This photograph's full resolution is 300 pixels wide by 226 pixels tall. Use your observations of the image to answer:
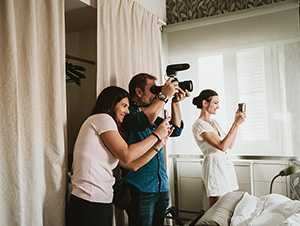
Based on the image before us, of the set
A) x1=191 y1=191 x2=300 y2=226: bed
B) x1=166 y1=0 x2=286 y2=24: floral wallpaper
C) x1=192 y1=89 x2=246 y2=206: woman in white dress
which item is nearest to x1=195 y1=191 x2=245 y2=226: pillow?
x1=191 y1=191 x2=300 y2=226: bed

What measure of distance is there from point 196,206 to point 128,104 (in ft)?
5.78

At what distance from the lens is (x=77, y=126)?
8.21 ft

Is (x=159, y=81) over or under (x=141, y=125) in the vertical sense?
over

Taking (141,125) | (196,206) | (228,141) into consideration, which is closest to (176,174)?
(196,206)

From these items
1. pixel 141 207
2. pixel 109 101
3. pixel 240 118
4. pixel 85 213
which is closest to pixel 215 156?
pixel 240 118

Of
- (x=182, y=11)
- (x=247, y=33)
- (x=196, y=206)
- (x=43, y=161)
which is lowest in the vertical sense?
(x=196, y=206)

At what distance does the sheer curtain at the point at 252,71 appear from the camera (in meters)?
2.55

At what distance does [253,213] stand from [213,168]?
2.80 feet

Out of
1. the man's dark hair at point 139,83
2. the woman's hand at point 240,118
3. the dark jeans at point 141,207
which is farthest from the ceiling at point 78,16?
the woman's hand at point 240,118

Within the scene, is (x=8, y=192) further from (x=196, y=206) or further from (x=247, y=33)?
(x=247, y=33)

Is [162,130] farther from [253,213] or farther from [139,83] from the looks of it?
[253,213]

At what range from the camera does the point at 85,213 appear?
1408mm

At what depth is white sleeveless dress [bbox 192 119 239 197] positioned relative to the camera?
92.1 inches

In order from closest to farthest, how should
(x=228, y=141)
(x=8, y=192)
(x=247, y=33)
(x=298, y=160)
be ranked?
(x=8, y=192)
(x=228, y=141)
(x=298, y=160)
(x=247, y=33)
